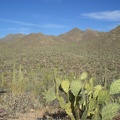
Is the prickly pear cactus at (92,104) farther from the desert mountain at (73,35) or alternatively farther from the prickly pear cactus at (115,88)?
the desert mountain at (73,35)

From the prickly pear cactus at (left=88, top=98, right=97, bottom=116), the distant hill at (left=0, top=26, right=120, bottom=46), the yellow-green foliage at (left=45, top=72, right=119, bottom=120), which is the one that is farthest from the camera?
the distant hill at (left=0, top=26, right=120, bottom=46)

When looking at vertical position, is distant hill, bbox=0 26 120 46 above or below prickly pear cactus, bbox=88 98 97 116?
above

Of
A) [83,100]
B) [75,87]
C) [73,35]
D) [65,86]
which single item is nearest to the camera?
[75,87]

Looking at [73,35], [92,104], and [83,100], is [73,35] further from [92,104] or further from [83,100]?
[92,104]

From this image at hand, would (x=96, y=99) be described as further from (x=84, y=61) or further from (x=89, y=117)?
(x=84, y=61)

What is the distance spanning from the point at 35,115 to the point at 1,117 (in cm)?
103

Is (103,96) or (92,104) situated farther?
(92,104)

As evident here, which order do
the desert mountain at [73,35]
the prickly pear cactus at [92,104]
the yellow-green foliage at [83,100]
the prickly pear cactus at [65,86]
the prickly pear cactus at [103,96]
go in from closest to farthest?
1. the prickly pear cactus at [103,96]
2. the yellow-green foliage at [83,100]
3. the prickly pear cactus at [92,104]
4. the prickly pear cactus at [65,86]
5. the desert mountain at [73,35]

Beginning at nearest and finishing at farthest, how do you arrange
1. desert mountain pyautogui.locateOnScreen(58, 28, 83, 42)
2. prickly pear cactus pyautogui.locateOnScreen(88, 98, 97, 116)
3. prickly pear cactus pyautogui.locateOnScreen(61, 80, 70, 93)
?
prickly pear cactus pyautogui.locateOnScreen(88, 98, 97, 116), prickly pear cactus pyautogui.locateOnScreen(61, 80, 70, 93), desert mountain pyautogui.locateOnScreen(58, 28, 83, 42)

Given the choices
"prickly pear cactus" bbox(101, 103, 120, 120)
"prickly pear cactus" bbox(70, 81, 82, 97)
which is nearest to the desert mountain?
"prickly pear cactus" bbox(70, 81, 82, 97)

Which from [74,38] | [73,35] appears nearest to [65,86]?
[74,38]

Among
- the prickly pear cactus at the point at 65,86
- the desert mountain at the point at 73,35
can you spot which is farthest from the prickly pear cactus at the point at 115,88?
the desert mountain at the point at 73,35

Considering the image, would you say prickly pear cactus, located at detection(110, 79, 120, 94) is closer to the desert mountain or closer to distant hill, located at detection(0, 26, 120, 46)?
distant hill, located at detection(0, 26, 120, 46)

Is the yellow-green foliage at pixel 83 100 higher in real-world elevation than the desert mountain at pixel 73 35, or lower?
lower
